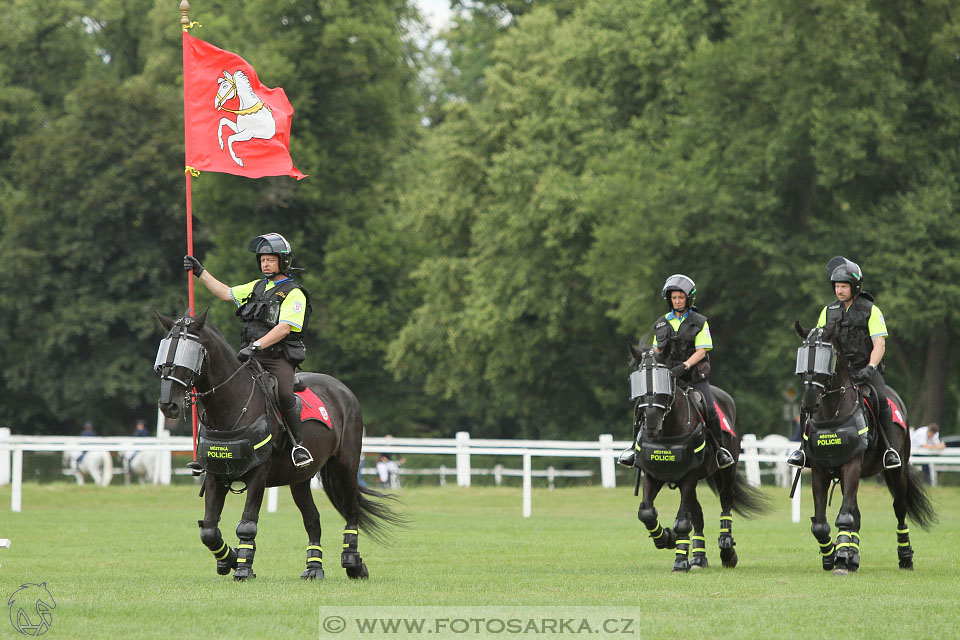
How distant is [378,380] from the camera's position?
49562mm

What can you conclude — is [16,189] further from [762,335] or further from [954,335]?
[954,335]

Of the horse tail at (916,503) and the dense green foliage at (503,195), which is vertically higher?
the dense green foliage at (503,195)

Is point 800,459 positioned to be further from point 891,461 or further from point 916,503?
point 916,503

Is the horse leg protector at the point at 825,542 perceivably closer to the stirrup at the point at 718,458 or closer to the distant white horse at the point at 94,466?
the stirrup at the point at 718,458

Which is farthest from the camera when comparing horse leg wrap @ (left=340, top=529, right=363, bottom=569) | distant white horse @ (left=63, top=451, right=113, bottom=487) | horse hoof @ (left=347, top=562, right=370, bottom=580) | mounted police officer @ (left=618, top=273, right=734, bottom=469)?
distant white horse @ (left=63, top=451, right=113, bottom=487)

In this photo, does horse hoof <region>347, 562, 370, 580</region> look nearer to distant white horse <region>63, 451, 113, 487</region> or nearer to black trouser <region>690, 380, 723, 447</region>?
black trouser <region>690, 380, 723, 447</region>

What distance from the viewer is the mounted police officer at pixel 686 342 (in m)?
14.6

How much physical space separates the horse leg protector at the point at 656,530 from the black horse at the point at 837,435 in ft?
4.75

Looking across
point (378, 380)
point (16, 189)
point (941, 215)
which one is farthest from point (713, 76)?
point (16, 189)

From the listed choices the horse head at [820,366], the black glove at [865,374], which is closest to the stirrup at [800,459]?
the horse head at [820,366]

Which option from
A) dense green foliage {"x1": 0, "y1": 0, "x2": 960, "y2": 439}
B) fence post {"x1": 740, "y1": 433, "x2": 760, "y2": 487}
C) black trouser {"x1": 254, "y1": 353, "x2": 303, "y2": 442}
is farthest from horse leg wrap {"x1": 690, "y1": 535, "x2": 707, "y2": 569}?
dense green foliage {"x1": 0, "y1": 0, "x2": 960, "y2": 439}

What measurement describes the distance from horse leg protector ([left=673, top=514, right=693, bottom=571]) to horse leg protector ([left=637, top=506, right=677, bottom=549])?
7.5 inches

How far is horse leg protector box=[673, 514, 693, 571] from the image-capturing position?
13906 millimetres

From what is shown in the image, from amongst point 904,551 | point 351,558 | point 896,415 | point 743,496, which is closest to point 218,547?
point 351,558
